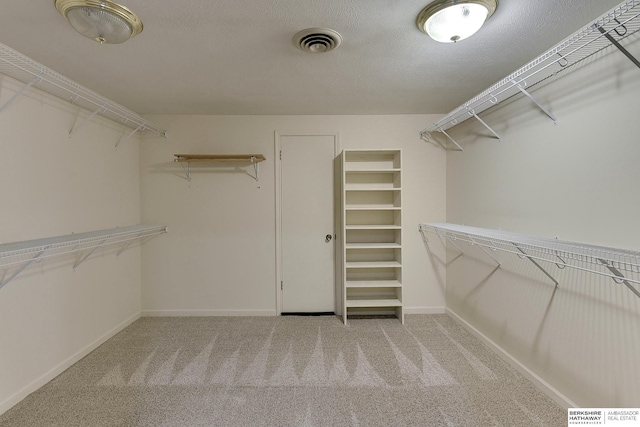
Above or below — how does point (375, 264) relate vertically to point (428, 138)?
below

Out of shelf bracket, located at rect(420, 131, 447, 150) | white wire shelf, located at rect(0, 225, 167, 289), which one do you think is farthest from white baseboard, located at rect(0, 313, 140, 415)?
shelf bracket, located at rect(420, 131, 447, 150)

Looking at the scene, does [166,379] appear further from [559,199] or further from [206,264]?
[559,199]

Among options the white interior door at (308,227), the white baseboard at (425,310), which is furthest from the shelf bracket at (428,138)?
the white baseboard at (425,310)

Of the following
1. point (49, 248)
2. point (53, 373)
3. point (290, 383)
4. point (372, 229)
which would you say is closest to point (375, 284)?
point (372, 229)

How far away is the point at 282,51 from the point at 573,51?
1.59 m

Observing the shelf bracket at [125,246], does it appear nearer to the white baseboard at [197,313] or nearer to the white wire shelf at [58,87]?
the white baseboard at [197,313]

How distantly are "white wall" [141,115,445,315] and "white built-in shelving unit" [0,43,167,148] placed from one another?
51cm

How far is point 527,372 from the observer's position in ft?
6.49

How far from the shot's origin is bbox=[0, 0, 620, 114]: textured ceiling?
1.41 metres

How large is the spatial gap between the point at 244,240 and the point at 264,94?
62.5 inches

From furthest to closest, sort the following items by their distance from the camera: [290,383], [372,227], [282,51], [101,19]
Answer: [372,227], [290,383], [282,51], [101,19]

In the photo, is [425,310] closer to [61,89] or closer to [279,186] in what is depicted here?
[279,186]

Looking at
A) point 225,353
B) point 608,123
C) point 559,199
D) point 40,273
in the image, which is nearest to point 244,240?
point 225,353

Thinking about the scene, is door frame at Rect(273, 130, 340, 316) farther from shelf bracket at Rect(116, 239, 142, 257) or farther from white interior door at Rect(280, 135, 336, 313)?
shelf bracket at Rect(116, 239, 142, 257)
